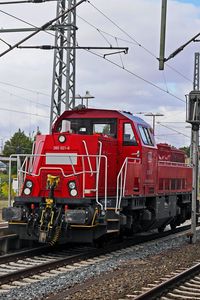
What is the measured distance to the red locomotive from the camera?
11875 mm

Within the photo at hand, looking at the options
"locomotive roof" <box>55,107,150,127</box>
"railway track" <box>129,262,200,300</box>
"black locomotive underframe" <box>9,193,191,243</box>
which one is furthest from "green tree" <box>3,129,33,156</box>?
"railway track" <box>129,262,200,300</box>

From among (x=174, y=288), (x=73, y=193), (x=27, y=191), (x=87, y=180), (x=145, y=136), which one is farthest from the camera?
(x=145, y=136)

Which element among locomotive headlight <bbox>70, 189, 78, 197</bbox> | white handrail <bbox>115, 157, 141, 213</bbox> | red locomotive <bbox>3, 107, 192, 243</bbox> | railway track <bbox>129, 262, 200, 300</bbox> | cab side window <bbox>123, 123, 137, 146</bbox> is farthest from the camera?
cab side window <bbox>123, 123, 137, 146</bbox>

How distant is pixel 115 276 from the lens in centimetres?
968

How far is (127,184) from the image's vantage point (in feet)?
43.5

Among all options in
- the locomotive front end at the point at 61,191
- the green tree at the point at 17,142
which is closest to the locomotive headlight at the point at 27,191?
the locomotive front end at the point at 61,191

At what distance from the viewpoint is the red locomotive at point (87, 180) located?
468 inches

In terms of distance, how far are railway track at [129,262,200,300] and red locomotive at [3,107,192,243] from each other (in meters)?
2.71

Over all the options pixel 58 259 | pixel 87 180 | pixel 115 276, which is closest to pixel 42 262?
pixel 58 259

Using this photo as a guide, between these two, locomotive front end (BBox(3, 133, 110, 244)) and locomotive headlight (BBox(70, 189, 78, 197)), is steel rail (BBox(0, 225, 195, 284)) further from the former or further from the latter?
locomotive headlight (BBox(70, 189, 78, 197))

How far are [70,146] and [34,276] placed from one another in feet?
12.0

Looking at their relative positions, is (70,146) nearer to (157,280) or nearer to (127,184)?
(127,184)

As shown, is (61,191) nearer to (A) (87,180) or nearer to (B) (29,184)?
(A) (87,180)

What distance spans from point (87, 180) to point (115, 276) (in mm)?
3143
